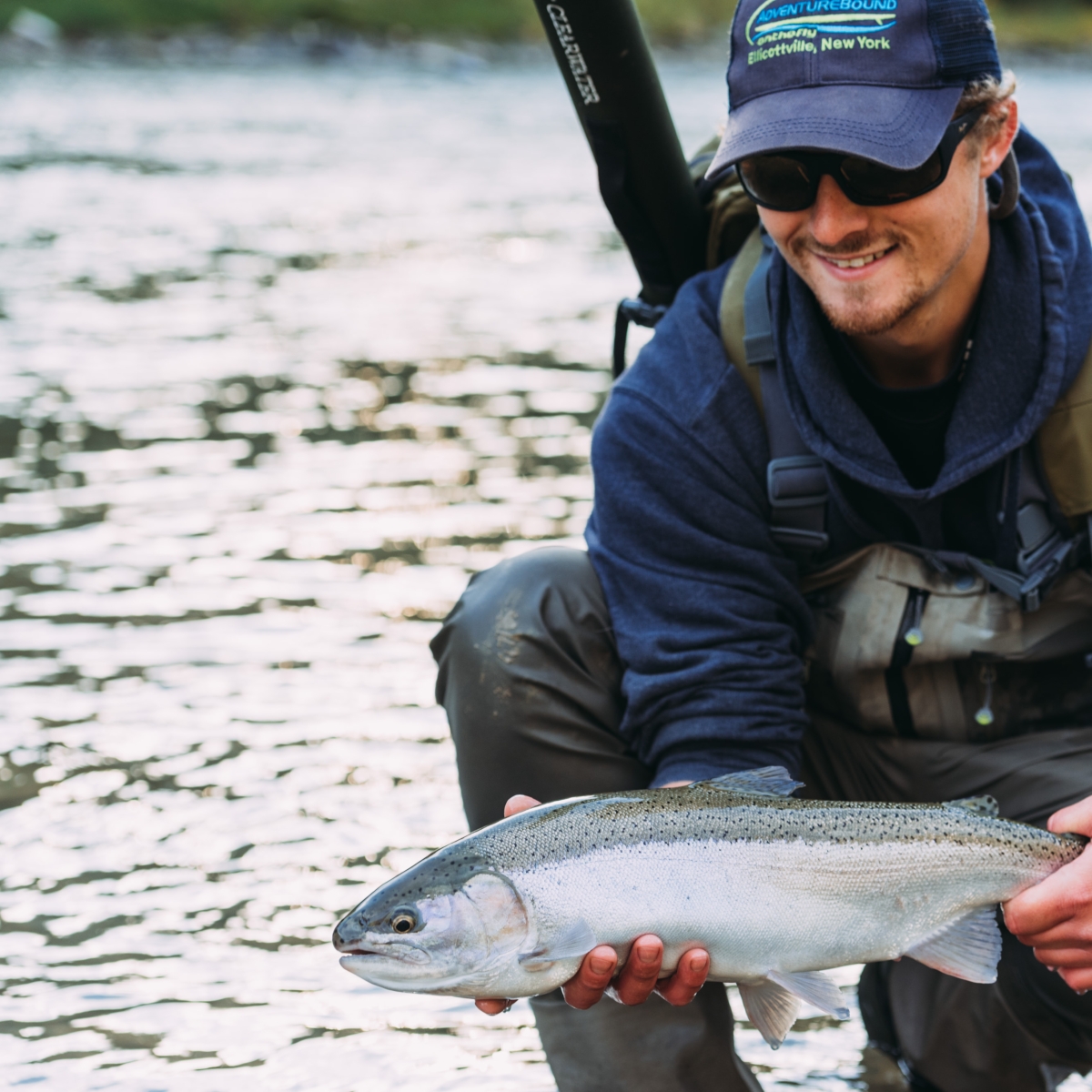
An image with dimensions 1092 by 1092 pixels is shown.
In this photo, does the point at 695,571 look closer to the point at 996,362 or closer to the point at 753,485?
the point at 753,485

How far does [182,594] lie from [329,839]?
169 cm

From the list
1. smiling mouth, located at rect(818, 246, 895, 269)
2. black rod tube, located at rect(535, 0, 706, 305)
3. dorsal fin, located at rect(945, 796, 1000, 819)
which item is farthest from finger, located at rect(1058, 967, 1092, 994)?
→ black rod tube, located at rect(535, 0, 706, 305)

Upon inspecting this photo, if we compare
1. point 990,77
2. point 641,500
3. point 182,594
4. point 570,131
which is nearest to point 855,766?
point 641,500

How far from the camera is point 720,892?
7.10 ft

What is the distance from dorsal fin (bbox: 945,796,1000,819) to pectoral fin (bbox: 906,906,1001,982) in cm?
14

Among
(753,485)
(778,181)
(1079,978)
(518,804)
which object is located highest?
(778,181)

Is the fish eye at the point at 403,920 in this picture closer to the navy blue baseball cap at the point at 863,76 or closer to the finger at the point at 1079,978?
the finger at the point at 1079,978

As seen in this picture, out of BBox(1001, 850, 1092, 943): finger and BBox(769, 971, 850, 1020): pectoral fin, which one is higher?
BBox(1001, 850, 1092, 943): finger

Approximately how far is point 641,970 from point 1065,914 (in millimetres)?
604

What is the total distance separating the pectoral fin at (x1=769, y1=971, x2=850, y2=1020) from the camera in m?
2.21

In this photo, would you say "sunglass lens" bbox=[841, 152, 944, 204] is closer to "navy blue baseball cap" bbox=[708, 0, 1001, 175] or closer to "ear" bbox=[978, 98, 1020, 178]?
"navy blue baseball cap" bbox=[708, 0, 1001, 175]

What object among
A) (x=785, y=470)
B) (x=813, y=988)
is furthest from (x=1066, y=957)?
(x=785, y=470)

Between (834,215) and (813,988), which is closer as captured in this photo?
(813,988)

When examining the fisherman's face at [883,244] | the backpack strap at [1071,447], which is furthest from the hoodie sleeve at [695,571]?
the backpack strap at [1071,447]
